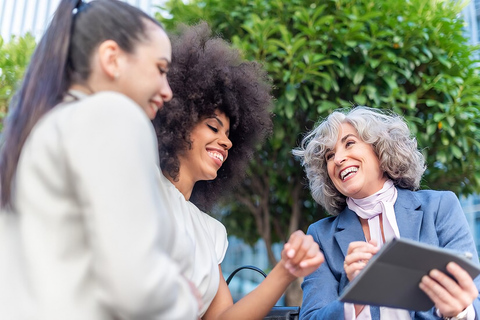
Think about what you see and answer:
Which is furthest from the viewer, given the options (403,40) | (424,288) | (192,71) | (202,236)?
(403,40)

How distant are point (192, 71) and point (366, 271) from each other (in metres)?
1.26

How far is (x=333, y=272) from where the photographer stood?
245 cm

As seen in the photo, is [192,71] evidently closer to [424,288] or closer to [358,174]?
[358,174]

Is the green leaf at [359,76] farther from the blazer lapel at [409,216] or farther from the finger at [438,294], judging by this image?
the finger at [438,294]

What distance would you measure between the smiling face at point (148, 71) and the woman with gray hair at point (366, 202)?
3.81ft

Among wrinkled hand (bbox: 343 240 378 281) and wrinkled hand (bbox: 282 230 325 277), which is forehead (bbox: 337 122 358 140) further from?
wrinkled hand (bbox: 282 230 325 277)

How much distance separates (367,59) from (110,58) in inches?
117

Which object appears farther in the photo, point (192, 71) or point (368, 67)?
point (368, 67)

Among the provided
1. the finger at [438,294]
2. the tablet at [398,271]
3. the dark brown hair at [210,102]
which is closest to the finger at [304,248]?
the tablet at [398,271]

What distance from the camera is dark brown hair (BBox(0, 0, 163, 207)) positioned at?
3.99ft

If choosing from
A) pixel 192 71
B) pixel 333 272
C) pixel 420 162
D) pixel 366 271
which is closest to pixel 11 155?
pixel 366 271

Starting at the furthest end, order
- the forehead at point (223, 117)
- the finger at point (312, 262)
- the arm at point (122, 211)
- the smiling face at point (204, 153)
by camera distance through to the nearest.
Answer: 1. the forehead at point (223, 117)
2. the smiling face at point (204, 153)
3. the finger at point (312, 262)
4. the arm at point (122, 211)

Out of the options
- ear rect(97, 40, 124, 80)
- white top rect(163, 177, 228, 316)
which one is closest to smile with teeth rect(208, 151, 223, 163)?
white top rect(163, 177, 228, 316)

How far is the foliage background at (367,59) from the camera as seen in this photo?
384 centimetres
